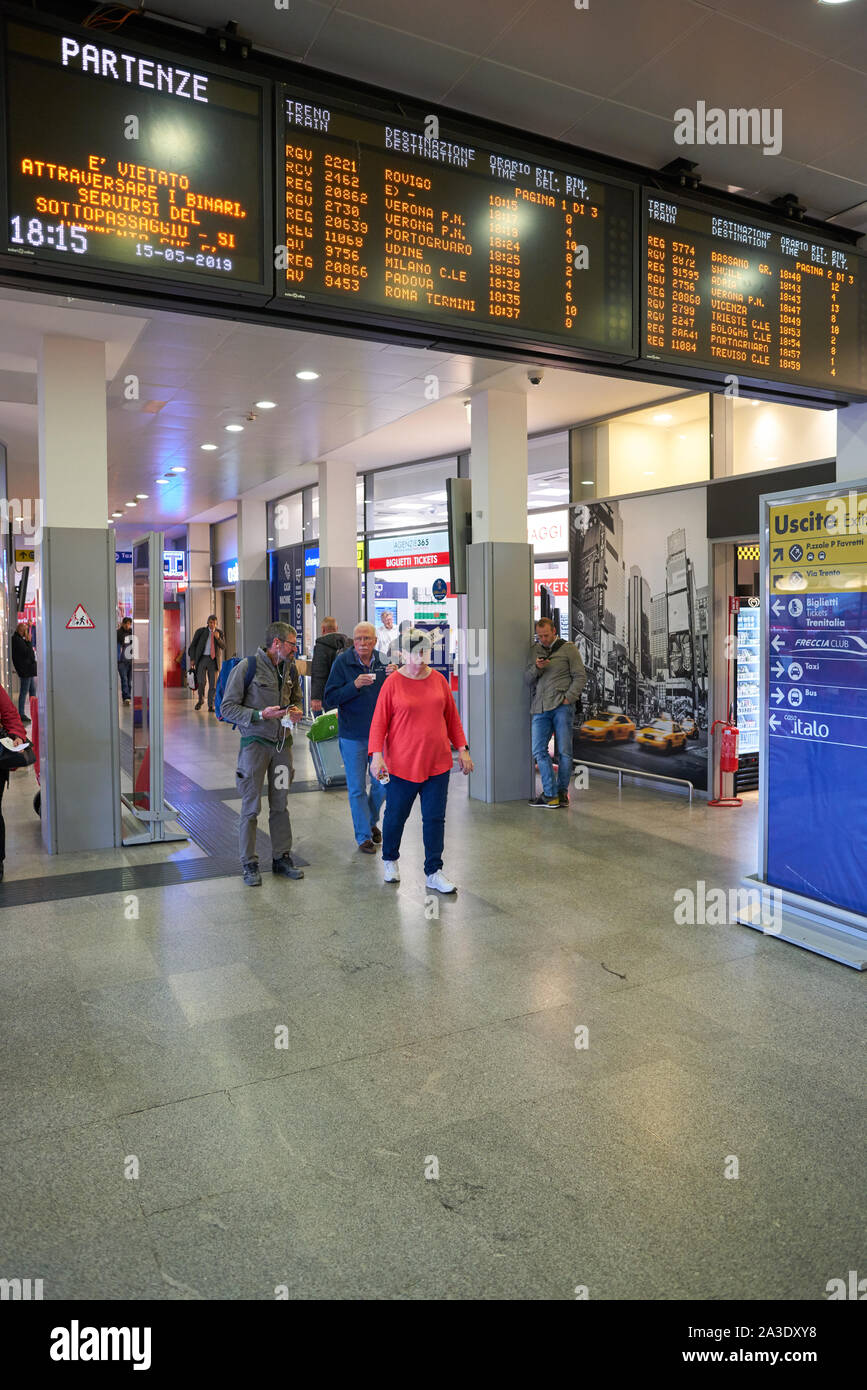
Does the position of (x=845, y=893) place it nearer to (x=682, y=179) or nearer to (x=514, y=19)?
(x=682, y=179)

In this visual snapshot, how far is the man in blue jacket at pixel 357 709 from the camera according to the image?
6594 millimetres

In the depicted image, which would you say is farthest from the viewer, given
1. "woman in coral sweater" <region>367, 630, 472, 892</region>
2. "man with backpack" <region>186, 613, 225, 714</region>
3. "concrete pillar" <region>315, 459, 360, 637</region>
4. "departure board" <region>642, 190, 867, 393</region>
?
"man with backpack" <region>186, 613, 225, 714</region>

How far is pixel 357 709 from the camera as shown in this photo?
666 cm

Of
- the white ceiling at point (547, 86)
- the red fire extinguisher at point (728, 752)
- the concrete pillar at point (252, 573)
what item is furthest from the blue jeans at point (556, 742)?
the concrete pillar at point (252, 573)

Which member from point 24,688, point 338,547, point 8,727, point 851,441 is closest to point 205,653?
point 24,688

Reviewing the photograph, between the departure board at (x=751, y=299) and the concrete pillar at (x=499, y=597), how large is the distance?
382 cm

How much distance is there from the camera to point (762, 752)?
17.3 ft

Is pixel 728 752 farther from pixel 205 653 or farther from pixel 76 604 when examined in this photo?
pixel 205 653

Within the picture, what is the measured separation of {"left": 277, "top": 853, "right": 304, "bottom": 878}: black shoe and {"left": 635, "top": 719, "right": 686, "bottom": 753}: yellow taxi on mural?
4.48m

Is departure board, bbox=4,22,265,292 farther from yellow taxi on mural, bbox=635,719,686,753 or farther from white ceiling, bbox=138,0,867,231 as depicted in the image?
yellow taxi on mural, bbox=635,719,686,753

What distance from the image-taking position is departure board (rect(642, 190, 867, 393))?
14.3 ft

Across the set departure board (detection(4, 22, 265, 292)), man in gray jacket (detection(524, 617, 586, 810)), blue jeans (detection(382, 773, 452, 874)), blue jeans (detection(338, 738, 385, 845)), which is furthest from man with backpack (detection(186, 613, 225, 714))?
departure board (detection(4, 22, 265, 292))

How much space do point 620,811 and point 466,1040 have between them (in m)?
4.79

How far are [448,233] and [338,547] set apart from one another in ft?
30.0
